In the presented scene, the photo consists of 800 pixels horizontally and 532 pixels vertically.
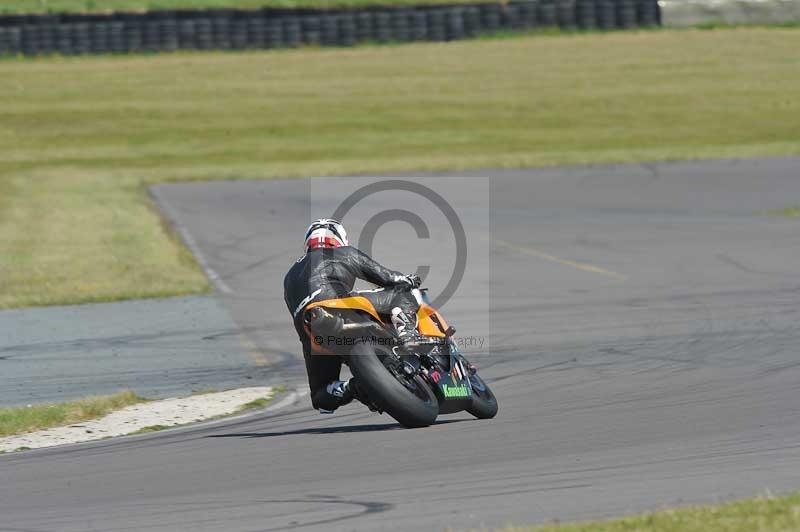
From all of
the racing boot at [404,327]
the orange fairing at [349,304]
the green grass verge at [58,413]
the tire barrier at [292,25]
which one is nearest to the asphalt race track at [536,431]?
the racing boot at [404,327]

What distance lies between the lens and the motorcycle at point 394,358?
30.0 feet

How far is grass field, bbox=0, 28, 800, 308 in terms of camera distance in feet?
117

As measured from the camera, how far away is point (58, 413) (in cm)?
1124

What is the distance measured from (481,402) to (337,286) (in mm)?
1425

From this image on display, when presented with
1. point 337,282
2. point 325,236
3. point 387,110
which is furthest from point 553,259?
point 387,110

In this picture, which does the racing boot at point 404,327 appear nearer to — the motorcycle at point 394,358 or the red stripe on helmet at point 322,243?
the motorcycle at point 394,358

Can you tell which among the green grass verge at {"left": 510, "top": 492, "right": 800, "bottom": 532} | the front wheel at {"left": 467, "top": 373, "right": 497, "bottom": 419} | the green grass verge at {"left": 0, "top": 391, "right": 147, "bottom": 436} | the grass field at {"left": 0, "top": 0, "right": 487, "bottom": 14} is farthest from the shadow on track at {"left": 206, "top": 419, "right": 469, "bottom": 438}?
the grass field at {"left": 0, "top": 0, "right": 487, "bottom": 14}

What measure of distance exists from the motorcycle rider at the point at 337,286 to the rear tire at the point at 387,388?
1.06ft

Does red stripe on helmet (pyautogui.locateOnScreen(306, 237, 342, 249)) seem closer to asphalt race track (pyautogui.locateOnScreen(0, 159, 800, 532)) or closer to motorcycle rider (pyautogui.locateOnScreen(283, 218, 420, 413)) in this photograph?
motorcycle rider (pyautogui.locateOnScreen(283, 218, 420, 413))

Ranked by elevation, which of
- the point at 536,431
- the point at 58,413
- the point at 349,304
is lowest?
the point at 58,413

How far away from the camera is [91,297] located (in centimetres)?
1783

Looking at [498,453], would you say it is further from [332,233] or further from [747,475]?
[332,233]

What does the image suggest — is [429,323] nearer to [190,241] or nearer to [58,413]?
[58,413]

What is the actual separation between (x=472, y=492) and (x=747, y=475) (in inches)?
63.9
